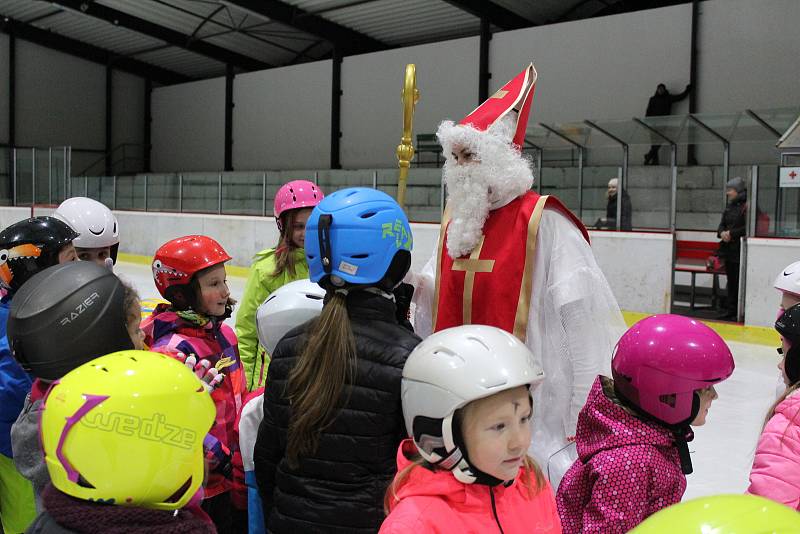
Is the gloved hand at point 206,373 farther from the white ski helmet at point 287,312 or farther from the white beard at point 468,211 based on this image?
the white beard at point 468,211

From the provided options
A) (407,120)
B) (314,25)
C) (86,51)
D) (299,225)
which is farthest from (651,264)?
(86,51)

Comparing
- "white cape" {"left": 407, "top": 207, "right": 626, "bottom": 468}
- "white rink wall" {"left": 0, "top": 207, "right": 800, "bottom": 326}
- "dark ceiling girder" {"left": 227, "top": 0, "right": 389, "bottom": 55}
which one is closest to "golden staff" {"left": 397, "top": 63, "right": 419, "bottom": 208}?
"white cape" {"left": 407, "top": 207, "right": 626, "bottom": 468}

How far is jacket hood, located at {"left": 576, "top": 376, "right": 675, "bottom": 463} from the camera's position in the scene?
1.61m

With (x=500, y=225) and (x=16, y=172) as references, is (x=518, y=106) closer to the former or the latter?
(x=500, y=225)

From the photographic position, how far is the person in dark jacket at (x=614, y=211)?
8.55 metres

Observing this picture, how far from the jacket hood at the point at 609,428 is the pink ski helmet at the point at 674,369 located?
0.04m

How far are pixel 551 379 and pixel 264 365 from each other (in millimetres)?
1142

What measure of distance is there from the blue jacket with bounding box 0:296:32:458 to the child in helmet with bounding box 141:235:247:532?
37cm

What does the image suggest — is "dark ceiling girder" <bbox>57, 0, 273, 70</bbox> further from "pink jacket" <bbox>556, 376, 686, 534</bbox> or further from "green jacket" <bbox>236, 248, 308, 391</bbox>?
"pink jacket" <bbox>556, 376, 686, 534</bbox>

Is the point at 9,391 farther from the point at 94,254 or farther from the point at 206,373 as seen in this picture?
the point at 94,254

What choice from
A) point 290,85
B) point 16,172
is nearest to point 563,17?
point 290,85

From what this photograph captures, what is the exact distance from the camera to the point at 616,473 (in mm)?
1558

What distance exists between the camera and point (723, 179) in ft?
28.2

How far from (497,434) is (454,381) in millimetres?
123
